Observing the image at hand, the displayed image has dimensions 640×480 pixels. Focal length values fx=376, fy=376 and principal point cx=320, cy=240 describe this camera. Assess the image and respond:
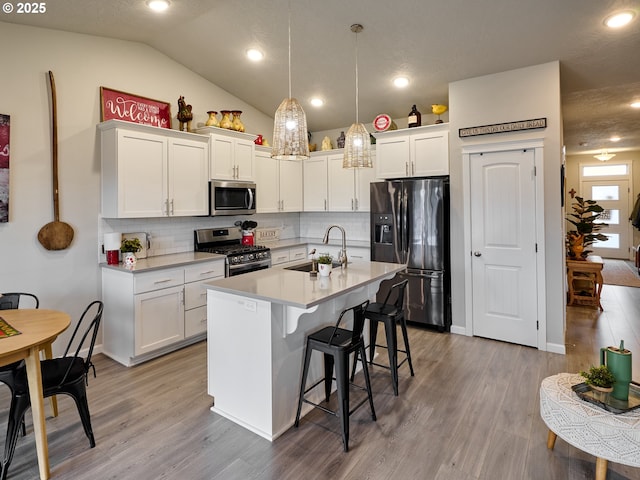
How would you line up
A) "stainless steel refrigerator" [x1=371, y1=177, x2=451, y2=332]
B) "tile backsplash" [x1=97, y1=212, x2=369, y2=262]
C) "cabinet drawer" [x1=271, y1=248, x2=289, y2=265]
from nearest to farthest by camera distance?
"tile backsplash" [x1=97, y1=212, x2=369, y2=262] → "stainless steel refrigerator" [x1=371, y1=177, x2=451, y2=332] → "cabinet drawer" [x1=271, y1=248, x2=289, y2=265]

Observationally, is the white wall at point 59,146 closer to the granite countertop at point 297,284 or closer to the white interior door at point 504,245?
the granite countertop at point 297,284

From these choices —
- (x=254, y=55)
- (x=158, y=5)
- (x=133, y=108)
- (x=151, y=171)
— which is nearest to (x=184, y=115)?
(x=133, y=108)

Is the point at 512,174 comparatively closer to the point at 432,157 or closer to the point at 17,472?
the point at 432,157

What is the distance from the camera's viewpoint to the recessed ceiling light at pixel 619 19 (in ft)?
9.20

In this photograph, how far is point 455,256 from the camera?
4219 millimetres

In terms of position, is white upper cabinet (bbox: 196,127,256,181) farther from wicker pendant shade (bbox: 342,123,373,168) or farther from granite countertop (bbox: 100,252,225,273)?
wicker pendant shade (bbox: 342,123,373,168)

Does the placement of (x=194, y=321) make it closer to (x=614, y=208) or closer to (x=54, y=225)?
(x=54, y=225)

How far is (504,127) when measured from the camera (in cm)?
378

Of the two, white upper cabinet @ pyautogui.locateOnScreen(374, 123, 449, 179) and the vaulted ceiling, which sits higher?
the vaulted ceiling

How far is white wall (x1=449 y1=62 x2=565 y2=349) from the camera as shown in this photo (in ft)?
11.8

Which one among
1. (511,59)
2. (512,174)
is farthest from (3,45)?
(512,174)

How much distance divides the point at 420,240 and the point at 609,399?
8.32 ft

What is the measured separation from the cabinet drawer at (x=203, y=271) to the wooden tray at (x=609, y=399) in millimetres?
3255

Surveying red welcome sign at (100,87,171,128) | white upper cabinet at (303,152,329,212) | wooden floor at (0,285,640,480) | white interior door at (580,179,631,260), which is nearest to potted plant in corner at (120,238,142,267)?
wooden floor at (0,285,640,480)
